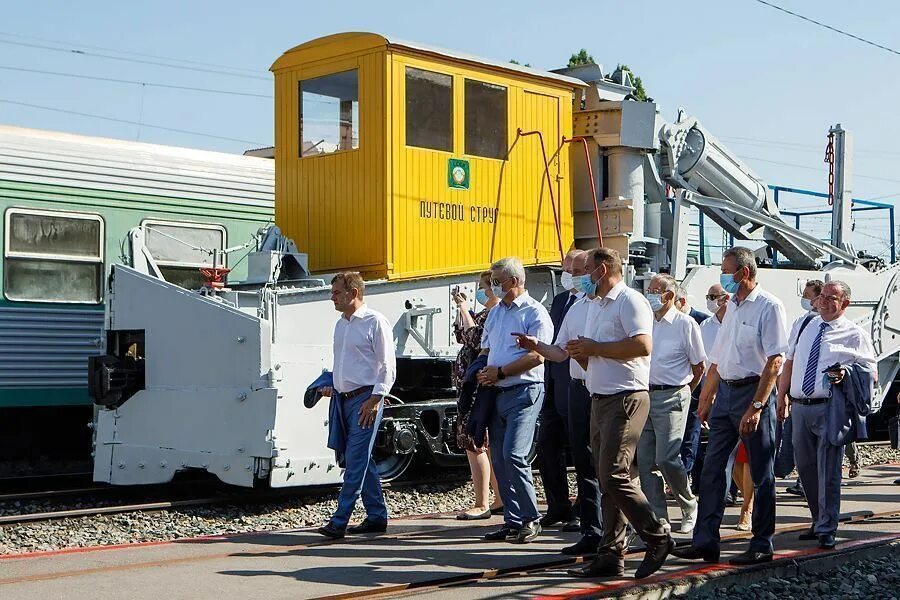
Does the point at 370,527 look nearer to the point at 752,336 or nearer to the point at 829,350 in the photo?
the point at 752,336

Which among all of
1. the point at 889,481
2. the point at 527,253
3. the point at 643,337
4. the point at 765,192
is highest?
the point at 765,192

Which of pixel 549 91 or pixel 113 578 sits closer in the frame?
pixel 113 578

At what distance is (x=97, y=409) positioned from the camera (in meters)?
11.2

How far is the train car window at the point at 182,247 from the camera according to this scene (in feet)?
44.7

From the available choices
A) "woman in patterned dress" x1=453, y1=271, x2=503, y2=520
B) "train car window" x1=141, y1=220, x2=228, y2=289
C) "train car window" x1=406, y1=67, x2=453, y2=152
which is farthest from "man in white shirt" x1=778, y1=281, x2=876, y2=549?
"train car window" x1=141, y1=220, x2=228, y2=289

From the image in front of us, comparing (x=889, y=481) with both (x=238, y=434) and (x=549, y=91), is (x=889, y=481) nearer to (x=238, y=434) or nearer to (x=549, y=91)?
(x=549, y=91)

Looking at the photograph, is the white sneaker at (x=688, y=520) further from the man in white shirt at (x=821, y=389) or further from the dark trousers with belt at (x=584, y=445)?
the dark trousers with belt at (x=584, y=445)

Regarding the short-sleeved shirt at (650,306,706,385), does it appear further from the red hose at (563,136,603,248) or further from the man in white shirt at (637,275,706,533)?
the red hose at (563,136,603,248)

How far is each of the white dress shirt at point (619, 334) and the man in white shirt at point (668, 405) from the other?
134 centimetres

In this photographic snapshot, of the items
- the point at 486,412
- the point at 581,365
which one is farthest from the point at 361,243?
the point at 581,365

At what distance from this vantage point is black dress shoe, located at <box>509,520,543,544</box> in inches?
325

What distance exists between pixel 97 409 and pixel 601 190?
578 centimetres

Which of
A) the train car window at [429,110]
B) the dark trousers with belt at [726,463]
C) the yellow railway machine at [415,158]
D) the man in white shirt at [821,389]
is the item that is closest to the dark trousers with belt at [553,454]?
the dark trousers with belt at [726,463]

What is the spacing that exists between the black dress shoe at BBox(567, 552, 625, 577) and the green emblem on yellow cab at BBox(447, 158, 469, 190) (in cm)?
580
